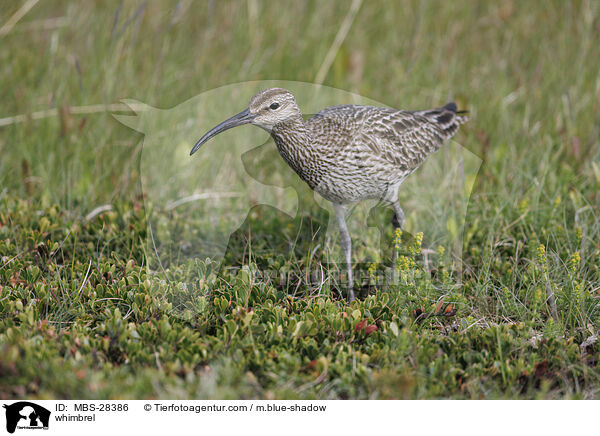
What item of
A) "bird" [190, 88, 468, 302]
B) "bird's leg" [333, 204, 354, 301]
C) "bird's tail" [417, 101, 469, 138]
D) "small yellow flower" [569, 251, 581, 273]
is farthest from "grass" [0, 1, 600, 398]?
"bird's tail" [417, 101, 469, 138]

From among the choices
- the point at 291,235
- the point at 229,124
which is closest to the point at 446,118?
Answer: the point at 291,235

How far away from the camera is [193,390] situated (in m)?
3.85

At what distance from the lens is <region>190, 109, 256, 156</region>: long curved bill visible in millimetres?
4402

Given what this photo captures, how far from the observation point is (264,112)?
4.49 m

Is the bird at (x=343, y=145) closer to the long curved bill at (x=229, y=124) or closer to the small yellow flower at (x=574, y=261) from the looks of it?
the long curved bill at (x=229, y=124)

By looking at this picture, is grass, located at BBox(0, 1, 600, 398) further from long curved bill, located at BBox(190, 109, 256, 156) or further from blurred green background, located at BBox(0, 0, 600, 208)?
long curved bill, located at BBox(190, 109, 256, 156)

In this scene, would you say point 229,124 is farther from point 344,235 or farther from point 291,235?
point 291,235

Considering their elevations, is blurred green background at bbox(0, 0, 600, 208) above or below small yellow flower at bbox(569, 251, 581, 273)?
above

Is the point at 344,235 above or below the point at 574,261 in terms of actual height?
above

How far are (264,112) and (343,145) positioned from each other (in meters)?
0.70

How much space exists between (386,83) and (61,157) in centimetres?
415

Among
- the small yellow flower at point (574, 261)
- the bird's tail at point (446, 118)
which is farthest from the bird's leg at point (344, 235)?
the small yellow flower at point (574, 261)
